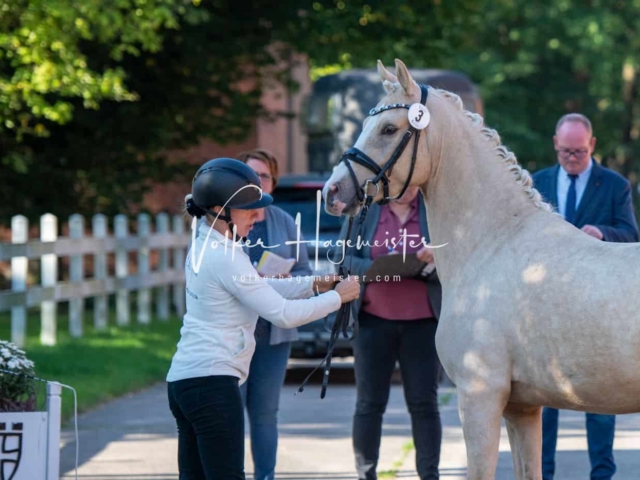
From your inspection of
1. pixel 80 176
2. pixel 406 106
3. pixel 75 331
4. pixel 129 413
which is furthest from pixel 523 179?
pixel 80 176

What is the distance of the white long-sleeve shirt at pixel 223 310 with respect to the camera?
4758mm

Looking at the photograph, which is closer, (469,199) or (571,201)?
(469,199)

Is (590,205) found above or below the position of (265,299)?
above

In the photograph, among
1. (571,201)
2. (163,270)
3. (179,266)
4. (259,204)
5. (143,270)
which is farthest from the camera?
(179,266)

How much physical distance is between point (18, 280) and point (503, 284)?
8378 mm

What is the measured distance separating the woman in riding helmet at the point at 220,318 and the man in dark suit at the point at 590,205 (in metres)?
2.27

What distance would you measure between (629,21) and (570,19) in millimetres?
1740

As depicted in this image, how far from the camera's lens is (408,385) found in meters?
6.51

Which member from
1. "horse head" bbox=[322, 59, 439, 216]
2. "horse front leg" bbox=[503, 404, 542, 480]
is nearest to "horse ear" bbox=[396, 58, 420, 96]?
"horse head" bbox=[322, 59, 439, 216]

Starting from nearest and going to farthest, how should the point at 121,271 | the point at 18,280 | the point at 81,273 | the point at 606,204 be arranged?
the point at 606,204
the point at 18,280
the point at 81,273
the point at 121,271

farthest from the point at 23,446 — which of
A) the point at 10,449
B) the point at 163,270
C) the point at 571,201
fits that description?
the point at 163,270

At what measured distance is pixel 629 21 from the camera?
33.5 m

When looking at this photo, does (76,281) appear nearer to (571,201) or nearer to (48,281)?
(48,281)

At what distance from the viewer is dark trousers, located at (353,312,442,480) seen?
255 inches
